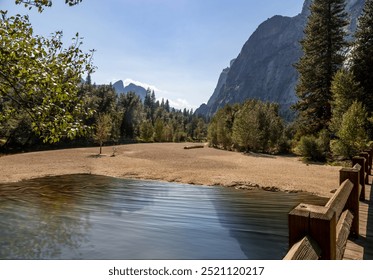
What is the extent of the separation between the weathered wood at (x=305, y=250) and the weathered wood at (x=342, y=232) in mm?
1446

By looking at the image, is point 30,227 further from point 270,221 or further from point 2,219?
point 270,221

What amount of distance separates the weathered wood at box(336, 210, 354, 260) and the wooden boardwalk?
298mm

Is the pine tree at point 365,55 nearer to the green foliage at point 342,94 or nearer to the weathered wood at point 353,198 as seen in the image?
the green foliage at point 342,94

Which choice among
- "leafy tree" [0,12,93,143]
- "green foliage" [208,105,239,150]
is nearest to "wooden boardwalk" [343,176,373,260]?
"leafy tree" [0,12,93,143]

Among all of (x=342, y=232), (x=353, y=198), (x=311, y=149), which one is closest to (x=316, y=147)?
(x=311, y=149)

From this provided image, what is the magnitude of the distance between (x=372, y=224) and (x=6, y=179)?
20.4 m

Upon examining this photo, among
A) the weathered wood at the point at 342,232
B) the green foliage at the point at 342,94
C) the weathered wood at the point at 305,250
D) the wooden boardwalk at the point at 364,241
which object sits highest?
the green foliage at the point at 342,94

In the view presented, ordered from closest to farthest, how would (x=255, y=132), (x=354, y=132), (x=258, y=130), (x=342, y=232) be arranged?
(x=342, y=232), (x=354, y=132), (x=255, y=132), (x=258, y=130)

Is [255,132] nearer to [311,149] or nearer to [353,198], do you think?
[311,149]

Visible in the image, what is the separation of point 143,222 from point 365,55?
31.9 metres

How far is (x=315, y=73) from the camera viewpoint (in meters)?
31.5

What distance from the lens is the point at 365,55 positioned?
28.5m

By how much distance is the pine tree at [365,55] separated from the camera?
28.4 metres

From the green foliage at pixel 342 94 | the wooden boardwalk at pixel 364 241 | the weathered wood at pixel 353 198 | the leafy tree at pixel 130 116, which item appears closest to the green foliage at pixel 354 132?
the green foliage at pixel 342 94
